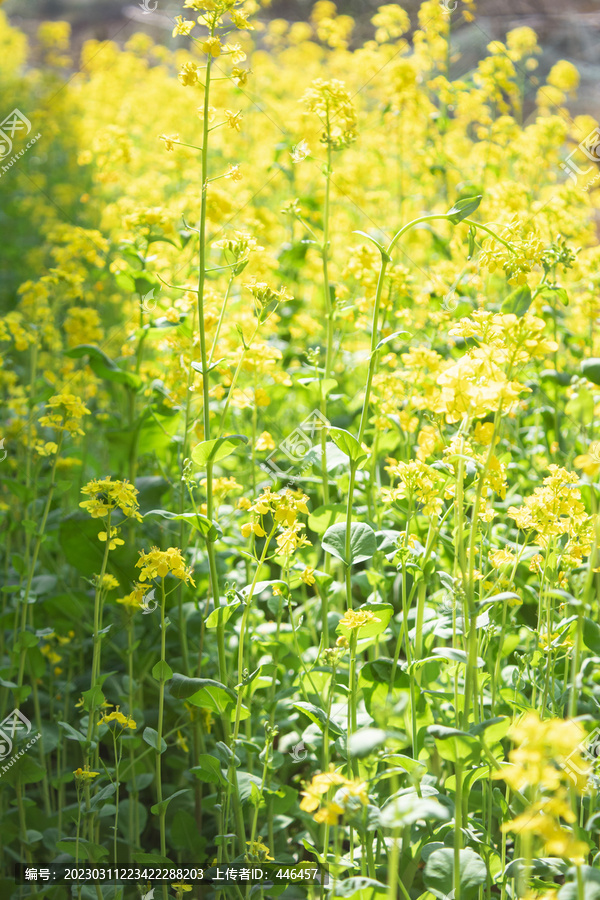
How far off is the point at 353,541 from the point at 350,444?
0.23m

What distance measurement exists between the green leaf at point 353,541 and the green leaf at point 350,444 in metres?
0.15

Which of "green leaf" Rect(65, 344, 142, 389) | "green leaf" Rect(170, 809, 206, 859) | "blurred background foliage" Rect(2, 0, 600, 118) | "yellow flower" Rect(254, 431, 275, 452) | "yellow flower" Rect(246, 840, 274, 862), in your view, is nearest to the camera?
"yellow flower" Rect(246, 840, 274, 862)

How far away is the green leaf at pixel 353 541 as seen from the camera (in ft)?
5.32

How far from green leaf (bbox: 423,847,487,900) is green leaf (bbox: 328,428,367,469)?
2.57ft

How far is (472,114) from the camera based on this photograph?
3.57 metres

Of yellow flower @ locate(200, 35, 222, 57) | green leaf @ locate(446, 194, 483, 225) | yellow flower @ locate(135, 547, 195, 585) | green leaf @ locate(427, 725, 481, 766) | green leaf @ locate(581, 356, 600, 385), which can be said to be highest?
yellow flower @ locate(200, 35, 222, 57)

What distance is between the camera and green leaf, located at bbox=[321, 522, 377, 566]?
162 centimetres

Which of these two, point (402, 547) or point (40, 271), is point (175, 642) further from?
point (40, 271)

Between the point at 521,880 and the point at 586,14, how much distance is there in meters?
11.0

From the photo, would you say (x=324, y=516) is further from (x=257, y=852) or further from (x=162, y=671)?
(x=257, y=852)

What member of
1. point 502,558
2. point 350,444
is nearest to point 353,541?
point 350,444

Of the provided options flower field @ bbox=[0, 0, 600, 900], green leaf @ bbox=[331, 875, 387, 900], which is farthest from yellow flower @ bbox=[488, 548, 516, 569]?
green leaf @ bbox=[331, 875, 387, 900]

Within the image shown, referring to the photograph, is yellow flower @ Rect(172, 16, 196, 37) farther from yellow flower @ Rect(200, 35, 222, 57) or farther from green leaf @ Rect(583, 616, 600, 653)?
green leaf @ Rect(583, 616, 600, 653)

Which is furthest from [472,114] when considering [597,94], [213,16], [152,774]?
[597,94]
